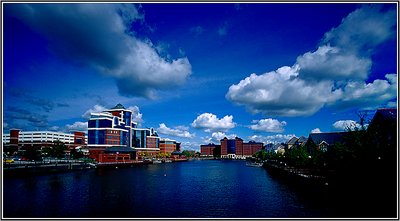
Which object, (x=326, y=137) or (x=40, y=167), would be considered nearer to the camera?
(x=40, y=167)

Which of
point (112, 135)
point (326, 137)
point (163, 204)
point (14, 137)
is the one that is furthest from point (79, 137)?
point (163, 204)

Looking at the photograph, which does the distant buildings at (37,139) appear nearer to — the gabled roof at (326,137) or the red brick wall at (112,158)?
the red brick wall at (112,158)

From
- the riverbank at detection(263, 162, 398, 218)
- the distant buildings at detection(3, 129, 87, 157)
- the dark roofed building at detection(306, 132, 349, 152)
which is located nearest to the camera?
the riverbank at detection(263, 162, 398, 218)

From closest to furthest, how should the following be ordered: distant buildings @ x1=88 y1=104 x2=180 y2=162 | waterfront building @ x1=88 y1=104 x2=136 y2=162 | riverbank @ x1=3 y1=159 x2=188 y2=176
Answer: riverbank @ x1=3 y1=159 x2=188 y2=176
waterfront building @ x1=88 y1=104 x2=136 y2=162
distant buildings @ x1=88 y1=104 x2=180 y2=162

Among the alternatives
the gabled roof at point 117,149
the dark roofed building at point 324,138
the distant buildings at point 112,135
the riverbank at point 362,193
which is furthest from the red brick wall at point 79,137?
the riverbank at point 362,193

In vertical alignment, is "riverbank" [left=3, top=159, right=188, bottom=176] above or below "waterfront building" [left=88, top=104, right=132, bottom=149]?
below

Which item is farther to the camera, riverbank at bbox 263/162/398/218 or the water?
the water

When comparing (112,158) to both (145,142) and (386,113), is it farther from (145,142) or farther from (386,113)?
(386,113)

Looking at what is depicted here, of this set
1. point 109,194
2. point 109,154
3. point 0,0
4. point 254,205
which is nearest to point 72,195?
point 109,194

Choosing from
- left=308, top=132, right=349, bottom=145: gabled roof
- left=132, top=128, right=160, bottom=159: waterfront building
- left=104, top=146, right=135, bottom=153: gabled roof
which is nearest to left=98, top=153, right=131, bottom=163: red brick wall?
left=104, top=146, right=135, bottom=153: gabled roof

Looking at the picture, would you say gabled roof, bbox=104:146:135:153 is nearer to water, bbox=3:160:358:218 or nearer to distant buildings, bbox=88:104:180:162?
distant buildings, bbox=88:104:180:162

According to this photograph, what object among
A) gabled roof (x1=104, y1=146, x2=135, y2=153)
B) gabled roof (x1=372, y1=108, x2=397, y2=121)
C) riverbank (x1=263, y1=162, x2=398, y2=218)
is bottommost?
gabled roof (x1=104, y1=146, x2=135, y2=153)

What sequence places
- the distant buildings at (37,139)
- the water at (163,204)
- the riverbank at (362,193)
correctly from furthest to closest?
the distant buildings at (37,139)
the water at (163,204)
the riverbank at (362,193)

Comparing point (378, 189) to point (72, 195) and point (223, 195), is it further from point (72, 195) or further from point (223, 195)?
point (72, 195)
